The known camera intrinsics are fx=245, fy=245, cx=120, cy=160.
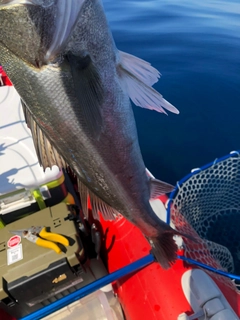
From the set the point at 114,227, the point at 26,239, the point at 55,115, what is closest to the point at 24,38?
the point at 55,115

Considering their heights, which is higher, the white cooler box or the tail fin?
the white cooler box

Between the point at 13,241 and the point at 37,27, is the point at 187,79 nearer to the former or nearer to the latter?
the point at 13,241

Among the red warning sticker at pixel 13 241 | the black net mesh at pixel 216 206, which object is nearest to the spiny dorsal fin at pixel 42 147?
the red warning sticker at pixel 13 241

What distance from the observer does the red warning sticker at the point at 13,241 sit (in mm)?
2100

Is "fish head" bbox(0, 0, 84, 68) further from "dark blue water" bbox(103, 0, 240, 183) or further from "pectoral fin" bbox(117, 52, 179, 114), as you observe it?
"dark blue water" bbox(103, 0, 240, 183)

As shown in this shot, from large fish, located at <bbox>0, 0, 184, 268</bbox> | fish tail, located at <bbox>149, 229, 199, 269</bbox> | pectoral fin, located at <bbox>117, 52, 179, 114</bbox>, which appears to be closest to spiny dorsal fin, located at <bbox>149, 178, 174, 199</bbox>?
large fish, located at <bbox>0, 0, 184, 268</bbox>

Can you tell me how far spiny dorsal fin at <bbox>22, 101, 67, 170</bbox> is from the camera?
112 cm

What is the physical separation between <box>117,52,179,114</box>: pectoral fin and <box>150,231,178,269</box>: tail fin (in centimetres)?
94

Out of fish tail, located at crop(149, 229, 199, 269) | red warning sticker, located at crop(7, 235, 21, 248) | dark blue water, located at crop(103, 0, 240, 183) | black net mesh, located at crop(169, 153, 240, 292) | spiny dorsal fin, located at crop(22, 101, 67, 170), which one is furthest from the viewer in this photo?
dark blue water, located at crop(103, 0, 240, 183)

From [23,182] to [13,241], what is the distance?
0.51 m

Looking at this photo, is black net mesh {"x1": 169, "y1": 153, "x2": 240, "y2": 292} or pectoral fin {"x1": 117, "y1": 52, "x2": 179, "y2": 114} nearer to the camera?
pectoral fin {"x1": 117, "y1": 52, "x2": 179, "y2": 114}

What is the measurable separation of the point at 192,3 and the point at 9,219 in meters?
9.54

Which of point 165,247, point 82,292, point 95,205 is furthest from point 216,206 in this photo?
point 95,205

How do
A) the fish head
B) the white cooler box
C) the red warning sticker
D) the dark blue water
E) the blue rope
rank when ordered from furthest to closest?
the dark blue water, the white cooler box, the red warning sticker, the blue rope, the fish head
